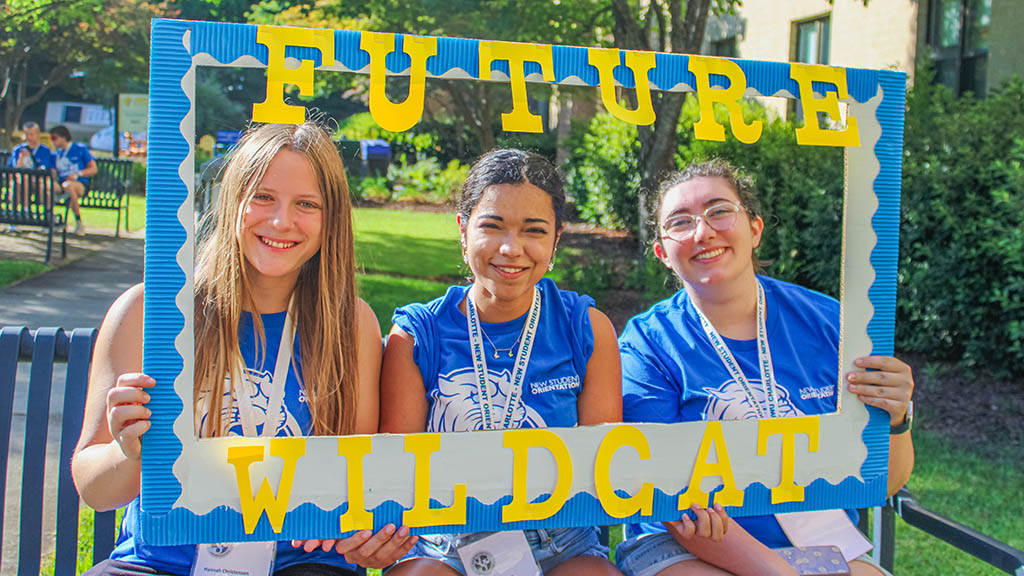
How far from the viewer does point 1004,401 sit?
5801mm

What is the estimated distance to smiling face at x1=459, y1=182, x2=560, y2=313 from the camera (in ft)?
7.84

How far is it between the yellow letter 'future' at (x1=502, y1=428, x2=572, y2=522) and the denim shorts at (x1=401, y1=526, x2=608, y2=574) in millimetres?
336

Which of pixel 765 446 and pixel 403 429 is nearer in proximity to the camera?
pixel 765 446

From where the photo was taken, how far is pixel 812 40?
12742 mm

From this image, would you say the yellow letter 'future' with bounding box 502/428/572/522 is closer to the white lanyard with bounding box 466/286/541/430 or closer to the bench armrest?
the white lanyard with bounding box 466/286/541/430

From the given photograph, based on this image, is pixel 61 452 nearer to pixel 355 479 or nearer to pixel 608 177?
pixel 355 479

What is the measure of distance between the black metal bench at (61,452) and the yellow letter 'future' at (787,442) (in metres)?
0.68

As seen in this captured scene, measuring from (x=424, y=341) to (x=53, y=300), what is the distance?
685 centimetres

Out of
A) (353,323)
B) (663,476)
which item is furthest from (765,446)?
(353,323)

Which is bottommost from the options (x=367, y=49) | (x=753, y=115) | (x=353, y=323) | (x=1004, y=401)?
(x=1004, y=401)

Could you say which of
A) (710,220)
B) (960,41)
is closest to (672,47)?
(960,41)

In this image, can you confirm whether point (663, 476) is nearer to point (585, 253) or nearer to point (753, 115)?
point (585, 253)

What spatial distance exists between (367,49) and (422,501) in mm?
1011

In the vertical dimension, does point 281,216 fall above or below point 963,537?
above
